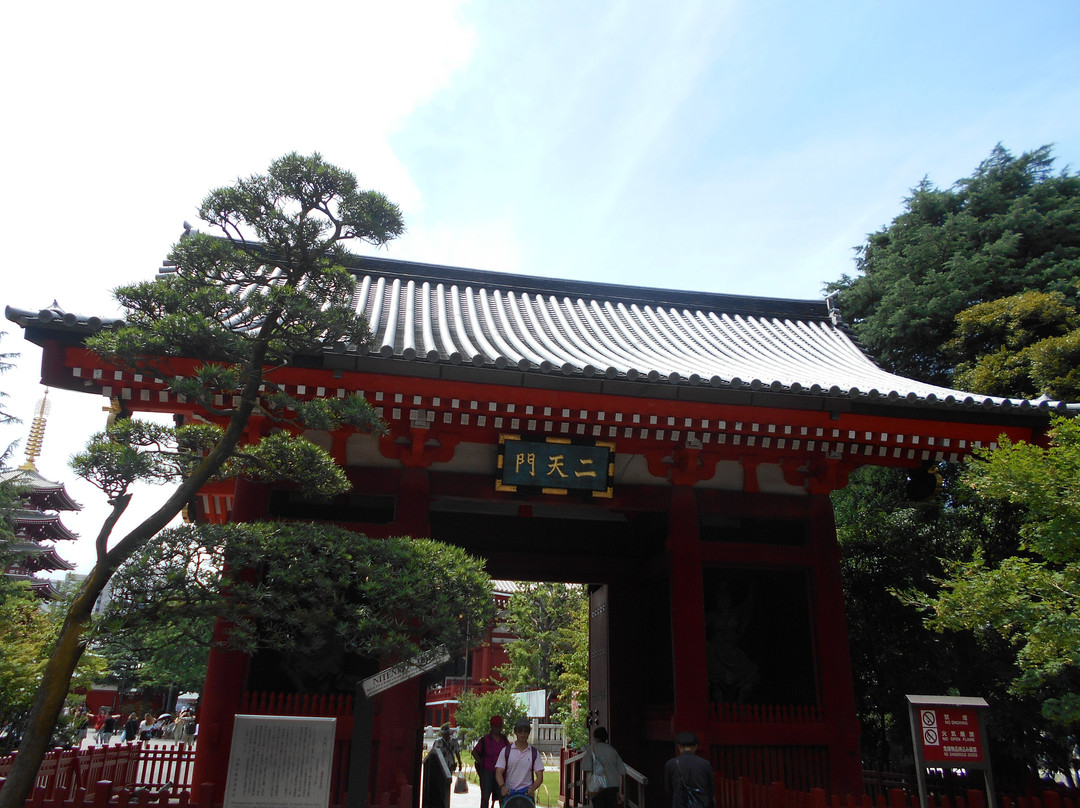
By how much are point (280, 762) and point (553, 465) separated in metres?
3.67

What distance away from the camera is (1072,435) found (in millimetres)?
6480

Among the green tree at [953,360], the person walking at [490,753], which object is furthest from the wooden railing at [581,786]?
the green tree at [953,360]

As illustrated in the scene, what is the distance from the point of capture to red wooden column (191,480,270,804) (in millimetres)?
6578

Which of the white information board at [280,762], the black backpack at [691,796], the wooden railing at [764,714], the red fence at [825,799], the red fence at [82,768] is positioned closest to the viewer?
the white information board at [280,762]

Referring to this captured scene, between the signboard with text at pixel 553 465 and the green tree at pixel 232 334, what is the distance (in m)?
2.30

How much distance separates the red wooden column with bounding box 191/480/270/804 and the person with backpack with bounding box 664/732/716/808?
12.4 feet

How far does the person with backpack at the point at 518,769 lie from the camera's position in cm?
676

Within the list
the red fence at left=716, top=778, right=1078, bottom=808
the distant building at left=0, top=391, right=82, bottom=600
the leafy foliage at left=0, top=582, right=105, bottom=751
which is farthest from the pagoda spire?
the red fence at left=716, top=778, right=1078, bottom=808

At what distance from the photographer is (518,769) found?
6.79m

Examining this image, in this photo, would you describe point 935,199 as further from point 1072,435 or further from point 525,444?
point 525,444

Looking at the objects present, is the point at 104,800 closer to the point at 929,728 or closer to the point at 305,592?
the point at 305,592

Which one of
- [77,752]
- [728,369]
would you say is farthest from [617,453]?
[77,752]

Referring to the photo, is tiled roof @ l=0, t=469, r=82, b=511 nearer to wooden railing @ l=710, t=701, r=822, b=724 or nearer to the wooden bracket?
the wooden bracket

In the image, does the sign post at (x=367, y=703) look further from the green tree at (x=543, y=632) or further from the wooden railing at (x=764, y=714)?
the green tree at (x=543, y=632)
